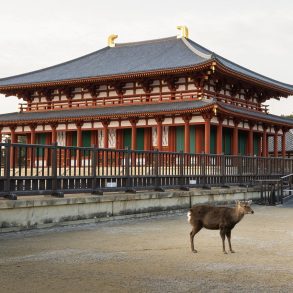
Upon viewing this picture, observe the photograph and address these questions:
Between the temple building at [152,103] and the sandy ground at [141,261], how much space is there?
15.5 metres

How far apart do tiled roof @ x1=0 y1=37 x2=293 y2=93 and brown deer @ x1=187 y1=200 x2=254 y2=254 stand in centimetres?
1981

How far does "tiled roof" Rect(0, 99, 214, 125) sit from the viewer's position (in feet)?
87.0

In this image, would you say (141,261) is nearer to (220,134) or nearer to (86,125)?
(220,134)

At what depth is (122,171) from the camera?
48.4ft

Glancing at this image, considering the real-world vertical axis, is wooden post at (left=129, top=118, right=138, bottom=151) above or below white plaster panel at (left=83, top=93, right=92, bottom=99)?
below

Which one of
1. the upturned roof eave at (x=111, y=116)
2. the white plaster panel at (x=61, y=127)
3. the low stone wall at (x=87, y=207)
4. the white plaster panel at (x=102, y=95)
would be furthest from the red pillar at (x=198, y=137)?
the low stone wall at (x=87, y=207)

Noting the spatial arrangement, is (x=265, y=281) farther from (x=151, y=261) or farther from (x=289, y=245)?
(x=289, y=245)

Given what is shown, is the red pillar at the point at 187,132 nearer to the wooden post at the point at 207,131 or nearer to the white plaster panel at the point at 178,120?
the white plaster panel at the point at 178,120

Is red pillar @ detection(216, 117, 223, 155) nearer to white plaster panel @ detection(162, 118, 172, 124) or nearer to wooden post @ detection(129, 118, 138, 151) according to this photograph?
white plaster panel @ detection(162, 118, 172, 124)

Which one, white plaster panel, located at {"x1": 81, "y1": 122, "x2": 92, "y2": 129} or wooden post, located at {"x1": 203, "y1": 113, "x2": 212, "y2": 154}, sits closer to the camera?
wooden post, located at {"x1": 203, "y1": 113, "x2": 212, "y2": 154}

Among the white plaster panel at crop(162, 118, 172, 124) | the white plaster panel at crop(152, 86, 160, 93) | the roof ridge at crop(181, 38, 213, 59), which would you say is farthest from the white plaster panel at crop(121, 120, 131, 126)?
the roof ridge at crop(181, 38, 213, 59)

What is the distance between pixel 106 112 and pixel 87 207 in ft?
55.3

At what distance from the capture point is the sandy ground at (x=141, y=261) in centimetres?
580

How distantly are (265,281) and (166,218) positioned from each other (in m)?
8.41
